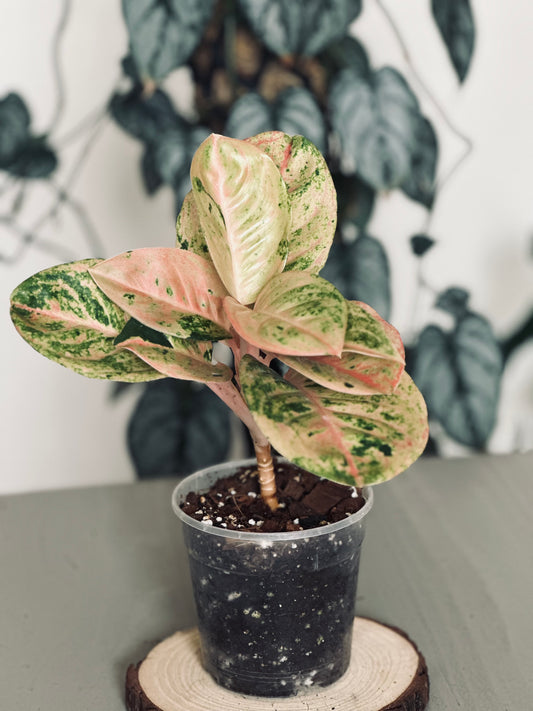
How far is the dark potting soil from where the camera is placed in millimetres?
661

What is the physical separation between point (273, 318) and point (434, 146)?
0.91 metres

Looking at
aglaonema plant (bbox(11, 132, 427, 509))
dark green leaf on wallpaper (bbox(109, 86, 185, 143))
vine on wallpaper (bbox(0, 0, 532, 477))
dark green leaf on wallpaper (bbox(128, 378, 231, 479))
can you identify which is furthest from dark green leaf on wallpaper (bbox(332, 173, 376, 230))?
aglaonema plant (bbox(11, 132, 427, 509))

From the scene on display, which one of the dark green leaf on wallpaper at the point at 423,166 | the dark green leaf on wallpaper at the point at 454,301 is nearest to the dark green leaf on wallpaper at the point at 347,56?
the dark green leaf on wallpaper at the point at 423,166

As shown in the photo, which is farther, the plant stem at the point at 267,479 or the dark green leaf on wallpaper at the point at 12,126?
the dark green leaf on wallpaper at the point at 12,126

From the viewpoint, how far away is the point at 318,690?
0.67 metres

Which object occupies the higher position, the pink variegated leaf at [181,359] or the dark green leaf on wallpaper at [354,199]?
the pink variegated leaf at [181,359]

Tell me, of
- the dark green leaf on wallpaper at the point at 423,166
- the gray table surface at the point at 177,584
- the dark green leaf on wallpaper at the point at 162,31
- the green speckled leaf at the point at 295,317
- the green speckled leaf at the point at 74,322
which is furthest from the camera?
the dark green leaf on wallpaper at the point at 423,166

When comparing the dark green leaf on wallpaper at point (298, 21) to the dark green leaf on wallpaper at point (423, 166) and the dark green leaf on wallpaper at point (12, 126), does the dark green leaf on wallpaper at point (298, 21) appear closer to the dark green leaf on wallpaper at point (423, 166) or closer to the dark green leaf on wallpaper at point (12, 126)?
the dark green leaf on wallpaper at point (423, 166)

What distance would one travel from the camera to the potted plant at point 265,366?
0.54 meters

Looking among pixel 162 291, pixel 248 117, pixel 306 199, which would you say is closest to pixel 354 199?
pixel 248 117

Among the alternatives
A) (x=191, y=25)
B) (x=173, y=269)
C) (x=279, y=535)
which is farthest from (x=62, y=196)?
(x=279, y=535)

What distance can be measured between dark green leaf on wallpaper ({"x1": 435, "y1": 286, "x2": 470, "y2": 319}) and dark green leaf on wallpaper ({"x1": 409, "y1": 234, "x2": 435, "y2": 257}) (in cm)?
9

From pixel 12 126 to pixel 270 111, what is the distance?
424 mm

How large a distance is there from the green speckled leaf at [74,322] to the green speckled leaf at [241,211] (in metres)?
0.10
